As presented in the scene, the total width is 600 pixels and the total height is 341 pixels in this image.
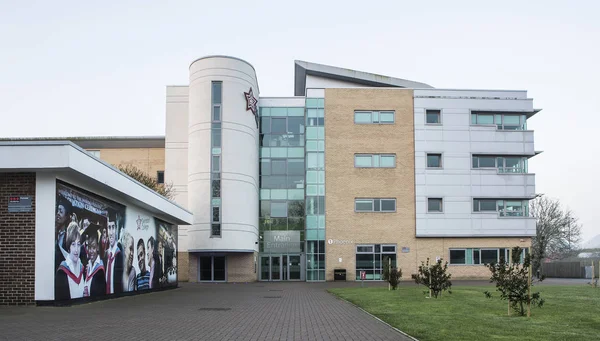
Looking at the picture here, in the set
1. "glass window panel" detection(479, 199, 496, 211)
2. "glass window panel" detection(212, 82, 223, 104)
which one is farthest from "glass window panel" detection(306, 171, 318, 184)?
"glass window panel" detection(479, 199, 496, 211)

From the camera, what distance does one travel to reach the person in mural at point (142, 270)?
Result: 27077 millimetres

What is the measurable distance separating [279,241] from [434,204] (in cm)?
1211

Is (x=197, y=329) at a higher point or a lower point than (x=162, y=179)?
lower

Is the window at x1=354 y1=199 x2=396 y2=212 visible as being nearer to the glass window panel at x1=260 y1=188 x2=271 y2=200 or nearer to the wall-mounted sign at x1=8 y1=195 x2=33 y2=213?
the glass window panel at x1=260 y1=188 x2=271 y2=200

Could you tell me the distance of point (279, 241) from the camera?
4803cm

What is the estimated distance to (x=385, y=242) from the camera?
156 feet

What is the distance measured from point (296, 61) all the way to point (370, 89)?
8458 millimetres

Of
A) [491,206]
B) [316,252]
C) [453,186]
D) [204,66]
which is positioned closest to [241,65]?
[204,66]

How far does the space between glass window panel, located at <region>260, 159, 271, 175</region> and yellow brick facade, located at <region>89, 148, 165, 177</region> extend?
341 inches

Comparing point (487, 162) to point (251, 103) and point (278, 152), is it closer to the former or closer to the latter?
point (278, 152)

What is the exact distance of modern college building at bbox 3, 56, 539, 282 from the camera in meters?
47.4

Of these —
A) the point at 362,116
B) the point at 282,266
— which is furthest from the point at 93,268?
the point at 362,116

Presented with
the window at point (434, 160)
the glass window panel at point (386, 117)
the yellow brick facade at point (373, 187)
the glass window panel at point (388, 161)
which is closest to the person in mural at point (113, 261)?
the yellow brick facade at point (373, 187)

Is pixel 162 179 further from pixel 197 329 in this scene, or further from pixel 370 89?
pixel 197 329
